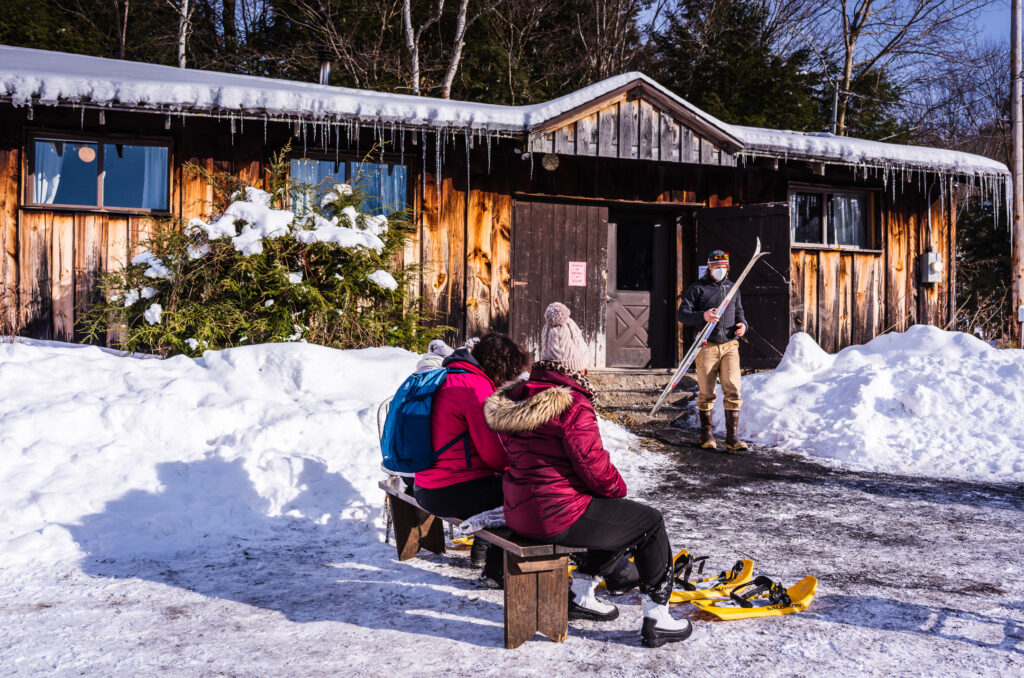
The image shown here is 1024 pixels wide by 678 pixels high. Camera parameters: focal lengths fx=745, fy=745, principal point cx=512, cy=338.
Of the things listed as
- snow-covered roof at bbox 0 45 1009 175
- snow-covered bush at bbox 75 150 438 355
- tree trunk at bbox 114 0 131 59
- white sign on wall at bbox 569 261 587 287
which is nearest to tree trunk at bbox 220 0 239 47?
tree trunk at bbox 114 0 131 59

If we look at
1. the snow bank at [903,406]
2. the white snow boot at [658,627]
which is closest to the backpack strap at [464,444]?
the white snow boot at [658,627]

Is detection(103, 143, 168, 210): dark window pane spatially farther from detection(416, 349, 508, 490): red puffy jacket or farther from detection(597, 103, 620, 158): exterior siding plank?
detection(416, 349, 508, 490): red puffy jacket

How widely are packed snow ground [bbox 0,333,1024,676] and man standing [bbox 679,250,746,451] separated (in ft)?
2.21

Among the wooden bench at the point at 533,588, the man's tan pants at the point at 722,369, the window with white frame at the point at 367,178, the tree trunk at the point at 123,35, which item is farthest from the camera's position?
the tree trunk at the point at 123,35

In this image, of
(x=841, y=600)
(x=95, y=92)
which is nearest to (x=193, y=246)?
(x=95, y=92)

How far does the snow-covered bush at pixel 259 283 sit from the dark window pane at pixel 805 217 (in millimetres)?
6107

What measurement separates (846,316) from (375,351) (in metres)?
7.41

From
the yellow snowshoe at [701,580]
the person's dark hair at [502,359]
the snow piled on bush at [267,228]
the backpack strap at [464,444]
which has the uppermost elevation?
the snow piled on bush at [267,228]

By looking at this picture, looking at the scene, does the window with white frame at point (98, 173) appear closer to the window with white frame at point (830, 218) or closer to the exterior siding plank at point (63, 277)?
the exterior siding plank at point (63, 277)

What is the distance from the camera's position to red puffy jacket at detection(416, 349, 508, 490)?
3367 mm

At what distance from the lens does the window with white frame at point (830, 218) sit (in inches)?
435

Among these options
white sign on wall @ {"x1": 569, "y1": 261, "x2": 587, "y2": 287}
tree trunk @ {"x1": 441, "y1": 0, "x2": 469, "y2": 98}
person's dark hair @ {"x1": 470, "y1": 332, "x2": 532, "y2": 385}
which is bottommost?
person's dark hair @ {"x1": 470, "y1": 332, "x2": 532, "y2": 385}

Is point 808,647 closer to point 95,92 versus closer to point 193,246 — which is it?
point 193,246

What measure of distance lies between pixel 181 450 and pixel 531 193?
5.95 m
